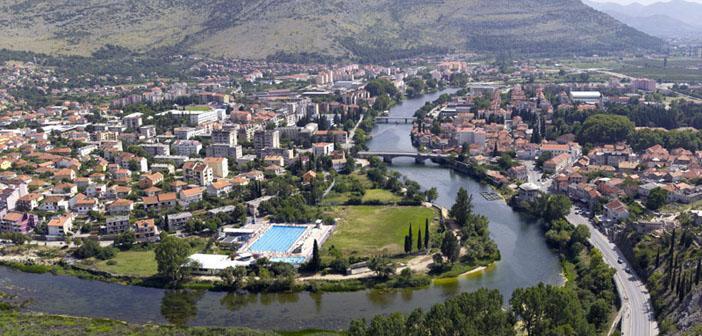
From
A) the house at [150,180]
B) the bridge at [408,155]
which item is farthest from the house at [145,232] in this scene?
the bridge at [408,155]

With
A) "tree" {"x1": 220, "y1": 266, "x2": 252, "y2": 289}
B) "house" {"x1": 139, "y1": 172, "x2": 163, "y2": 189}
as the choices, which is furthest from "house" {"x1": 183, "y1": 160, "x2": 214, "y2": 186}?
"tree" {"x1": 220, "y1": 266, "x2": 252, "y2": 289}

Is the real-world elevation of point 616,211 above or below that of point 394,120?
above

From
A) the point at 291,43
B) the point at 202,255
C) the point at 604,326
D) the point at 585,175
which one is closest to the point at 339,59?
the point at 291,43

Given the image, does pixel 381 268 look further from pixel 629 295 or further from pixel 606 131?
pixel 606 131

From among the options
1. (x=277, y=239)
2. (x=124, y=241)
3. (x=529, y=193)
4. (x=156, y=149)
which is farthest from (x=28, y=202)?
(x=529, y=193)

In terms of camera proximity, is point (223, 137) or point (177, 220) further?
point (223, 137)

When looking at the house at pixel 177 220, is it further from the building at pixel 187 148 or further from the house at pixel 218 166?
the building at pixel 187 148
